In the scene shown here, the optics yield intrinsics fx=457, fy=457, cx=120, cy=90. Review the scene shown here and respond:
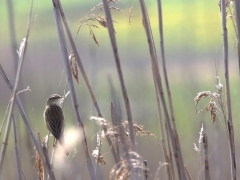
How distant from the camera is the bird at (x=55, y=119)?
258 cm

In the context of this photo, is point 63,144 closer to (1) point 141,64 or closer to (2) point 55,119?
(2) point 55,119

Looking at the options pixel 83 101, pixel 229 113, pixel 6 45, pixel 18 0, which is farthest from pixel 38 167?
pixel 6 45

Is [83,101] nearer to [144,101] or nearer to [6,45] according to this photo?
[144,101]

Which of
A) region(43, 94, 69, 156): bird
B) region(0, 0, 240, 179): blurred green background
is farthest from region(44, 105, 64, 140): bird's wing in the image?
region(0, 0, 240, 179): blurred green background

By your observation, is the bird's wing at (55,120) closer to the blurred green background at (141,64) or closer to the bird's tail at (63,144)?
the bird's tail at (63,144)

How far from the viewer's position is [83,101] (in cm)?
391

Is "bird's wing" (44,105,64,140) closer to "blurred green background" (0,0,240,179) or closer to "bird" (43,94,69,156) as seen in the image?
"bird" (43,94,69,156)

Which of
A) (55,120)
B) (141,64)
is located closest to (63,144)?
(55,120)

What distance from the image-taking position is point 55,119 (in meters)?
2.93

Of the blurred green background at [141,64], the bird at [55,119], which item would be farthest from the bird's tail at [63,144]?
the blurred green background at [141,64]

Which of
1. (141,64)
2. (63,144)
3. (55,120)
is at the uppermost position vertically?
(141,64)

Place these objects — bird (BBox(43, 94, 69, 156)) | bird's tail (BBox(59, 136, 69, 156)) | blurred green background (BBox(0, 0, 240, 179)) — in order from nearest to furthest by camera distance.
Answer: bird's tail (BBox(59, 136, 69, 156)), bird (BBox(43, 94, 69, 156)), blurred green background (BBox(0, 0, 240, 179))

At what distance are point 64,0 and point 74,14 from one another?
29 cm

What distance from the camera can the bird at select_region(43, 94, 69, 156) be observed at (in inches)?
101
